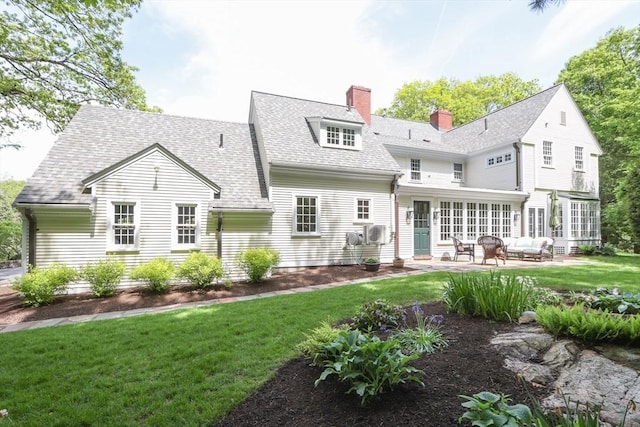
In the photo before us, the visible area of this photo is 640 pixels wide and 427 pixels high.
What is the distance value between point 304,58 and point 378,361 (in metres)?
11.5

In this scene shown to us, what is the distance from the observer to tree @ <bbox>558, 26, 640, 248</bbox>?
18.9m

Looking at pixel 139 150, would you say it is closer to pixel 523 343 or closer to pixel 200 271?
pixel 200 271

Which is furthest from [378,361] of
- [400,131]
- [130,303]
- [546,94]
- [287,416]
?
[546,94]

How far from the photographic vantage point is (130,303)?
7.18 m

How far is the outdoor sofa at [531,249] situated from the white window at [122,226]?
46.6 ft

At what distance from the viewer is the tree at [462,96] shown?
31.1m

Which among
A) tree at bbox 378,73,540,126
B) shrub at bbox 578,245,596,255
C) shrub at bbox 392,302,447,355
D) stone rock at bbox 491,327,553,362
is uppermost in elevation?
tree at bbox 378,73,540,126

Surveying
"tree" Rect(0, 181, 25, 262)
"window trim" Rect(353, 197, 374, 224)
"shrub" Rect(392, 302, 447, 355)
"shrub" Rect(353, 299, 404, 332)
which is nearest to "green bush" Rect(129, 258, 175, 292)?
"shrub" Rect(353, 299, 404, 332)

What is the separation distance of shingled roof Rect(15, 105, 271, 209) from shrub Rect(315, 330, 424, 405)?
845 cm

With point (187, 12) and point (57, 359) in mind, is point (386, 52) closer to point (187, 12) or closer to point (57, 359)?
point (187, 12)

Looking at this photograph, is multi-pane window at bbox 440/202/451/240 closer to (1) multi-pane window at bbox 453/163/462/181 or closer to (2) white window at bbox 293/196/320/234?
(1) multi-pane window at bbox 453/163/462/181

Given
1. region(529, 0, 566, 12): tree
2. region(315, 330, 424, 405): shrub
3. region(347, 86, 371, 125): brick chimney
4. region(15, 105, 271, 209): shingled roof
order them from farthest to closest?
region(347, 86, 371, 125): brick chimney < region(15, 105, 271, 209): shingled roof < region(529, 0, 566, 12): tree < region(315, 330, 424, 405): shrub

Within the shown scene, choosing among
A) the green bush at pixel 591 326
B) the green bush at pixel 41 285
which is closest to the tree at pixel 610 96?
the green bush at pixel 591 326

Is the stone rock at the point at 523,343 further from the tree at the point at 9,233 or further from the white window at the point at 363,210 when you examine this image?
the tree at the point at 9,233
